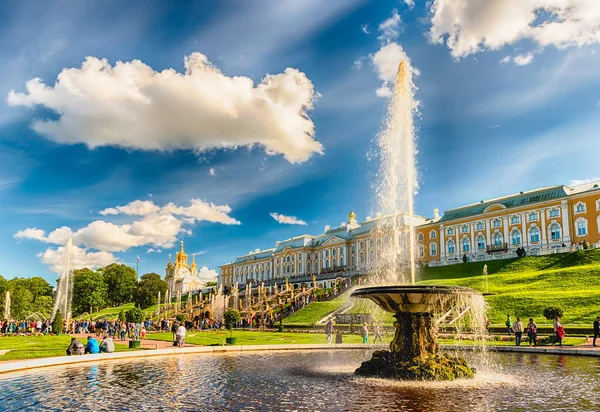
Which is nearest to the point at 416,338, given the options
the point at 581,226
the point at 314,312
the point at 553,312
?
the point at 553,312

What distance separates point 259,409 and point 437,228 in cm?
6656

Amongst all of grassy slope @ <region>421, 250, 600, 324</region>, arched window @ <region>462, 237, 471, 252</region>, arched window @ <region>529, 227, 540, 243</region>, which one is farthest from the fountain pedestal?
arched window @ <region>462, 237, 471, 252</region>

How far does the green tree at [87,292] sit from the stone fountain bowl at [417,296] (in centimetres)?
8073

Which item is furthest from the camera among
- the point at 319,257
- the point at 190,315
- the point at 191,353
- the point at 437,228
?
the point at 319,257

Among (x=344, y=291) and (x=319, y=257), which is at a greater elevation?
(x=319, y=257)

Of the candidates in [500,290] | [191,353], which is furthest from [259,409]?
[500,290]

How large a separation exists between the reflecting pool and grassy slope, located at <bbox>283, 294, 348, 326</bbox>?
23844mm

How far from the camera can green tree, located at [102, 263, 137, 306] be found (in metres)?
95.8

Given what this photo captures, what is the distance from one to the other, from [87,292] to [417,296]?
8294 centimetres

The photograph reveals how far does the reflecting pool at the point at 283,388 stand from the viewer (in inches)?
349

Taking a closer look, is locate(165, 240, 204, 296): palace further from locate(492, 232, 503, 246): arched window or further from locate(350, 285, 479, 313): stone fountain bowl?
locate(350, 285, 479, 313): stone fountain bowl

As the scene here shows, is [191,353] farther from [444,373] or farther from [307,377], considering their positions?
[444,373]

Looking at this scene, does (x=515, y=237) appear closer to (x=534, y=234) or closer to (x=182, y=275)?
(x=534, y=234)

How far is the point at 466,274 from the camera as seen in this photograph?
171ft
